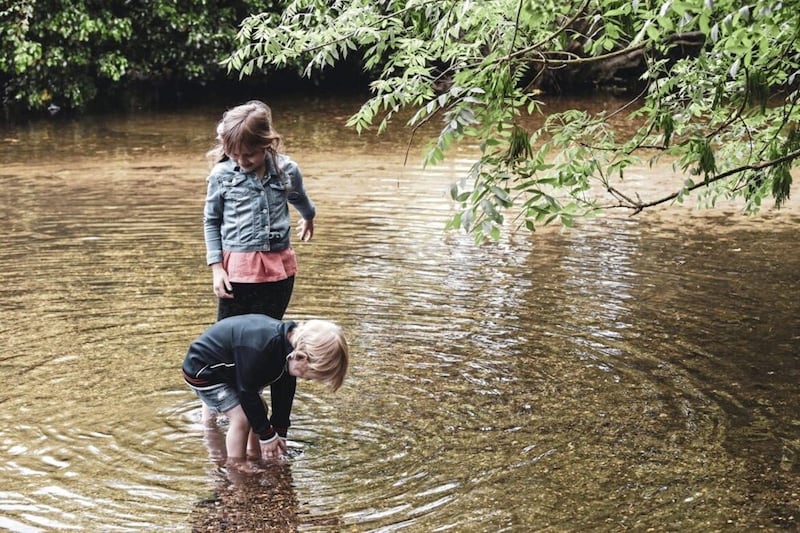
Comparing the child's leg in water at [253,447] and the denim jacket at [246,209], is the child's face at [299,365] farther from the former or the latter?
the denim jacket at [246,209]

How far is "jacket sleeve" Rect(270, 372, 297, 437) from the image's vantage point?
15.8 ft

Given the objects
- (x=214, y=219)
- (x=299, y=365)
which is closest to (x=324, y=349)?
(x=299, y=365)

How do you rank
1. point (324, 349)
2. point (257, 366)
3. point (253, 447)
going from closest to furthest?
1. point (324, 349)
2. point (257, 366)
3. point (253, 447)

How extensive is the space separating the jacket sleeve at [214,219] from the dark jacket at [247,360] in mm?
431

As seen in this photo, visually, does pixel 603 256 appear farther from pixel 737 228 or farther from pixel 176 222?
pixel 176 222

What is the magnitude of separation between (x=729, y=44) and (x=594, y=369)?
6.55 ft

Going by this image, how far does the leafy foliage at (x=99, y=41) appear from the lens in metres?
18.0

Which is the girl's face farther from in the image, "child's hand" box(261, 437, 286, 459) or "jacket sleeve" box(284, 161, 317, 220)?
"child's hand" box(261, 437, 286, 459)

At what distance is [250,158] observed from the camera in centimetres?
489

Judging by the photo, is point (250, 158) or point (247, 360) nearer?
point (247, 360)

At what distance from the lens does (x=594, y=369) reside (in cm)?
594

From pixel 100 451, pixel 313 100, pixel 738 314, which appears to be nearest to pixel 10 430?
pixel 100 451

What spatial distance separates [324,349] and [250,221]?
0.95 meters

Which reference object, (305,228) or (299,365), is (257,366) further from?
(305,228)
